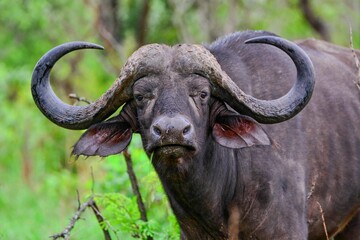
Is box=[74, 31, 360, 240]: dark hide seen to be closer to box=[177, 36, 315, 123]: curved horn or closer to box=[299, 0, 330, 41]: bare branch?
box=[177, 36, 315, 123]: curved horn

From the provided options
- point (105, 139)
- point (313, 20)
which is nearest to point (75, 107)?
point (105, 139)

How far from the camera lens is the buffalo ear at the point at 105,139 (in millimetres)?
6797

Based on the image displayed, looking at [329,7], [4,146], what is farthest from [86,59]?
[329,7]

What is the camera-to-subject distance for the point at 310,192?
7.32m

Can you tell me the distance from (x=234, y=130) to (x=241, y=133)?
0.17 ft

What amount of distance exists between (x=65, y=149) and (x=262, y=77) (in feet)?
30.1

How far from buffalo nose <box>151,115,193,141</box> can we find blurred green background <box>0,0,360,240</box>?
5942 millimetres

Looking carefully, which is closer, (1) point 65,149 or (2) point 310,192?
(2) point 310,192

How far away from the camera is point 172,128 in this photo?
19.7ft

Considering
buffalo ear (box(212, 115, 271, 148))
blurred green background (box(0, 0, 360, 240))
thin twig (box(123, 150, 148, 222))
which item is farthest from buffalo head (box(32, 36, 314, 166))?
blurred green background (box(0, 0, 360, 240))

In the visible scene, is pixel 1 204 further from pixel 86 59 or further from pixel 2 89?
pixel 86 59

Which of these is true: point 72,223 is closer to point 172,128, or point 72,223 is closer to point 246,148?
point 246,148

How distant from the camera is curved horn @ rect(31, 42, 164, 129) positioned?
6629 mm

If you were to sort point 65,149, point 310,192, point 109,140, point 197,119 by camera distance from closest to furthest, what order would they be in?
point 197,119
point 109,140
point 310,192
point 65,149
